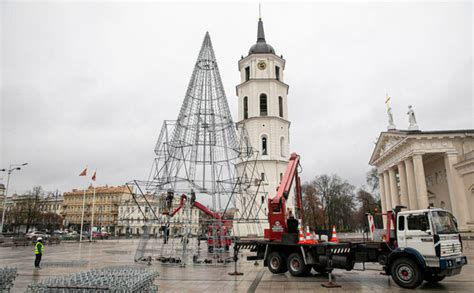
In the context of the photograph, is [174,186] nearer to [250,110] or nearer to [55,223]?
[250,110]

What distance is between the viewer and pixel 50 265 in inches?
749

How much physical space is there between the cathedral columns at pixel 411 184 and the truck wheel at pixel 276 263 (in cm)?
3226

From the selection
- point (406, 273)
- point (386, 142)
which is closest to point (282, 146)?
point (386, 142)

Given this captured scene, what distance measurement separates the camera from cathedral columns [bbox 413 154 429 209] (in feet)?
126

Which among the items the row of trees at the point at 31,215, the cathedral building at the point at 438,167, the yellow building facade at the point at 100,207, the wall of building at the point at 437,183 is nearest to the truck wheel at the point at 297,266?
the cathedral building at the point at 438,167

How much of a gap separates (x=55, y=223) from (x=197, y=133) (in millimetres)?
87107

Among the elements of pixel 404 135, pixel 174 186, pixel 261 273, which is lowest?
pixel 261 273

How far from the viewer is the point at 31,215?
216 ft

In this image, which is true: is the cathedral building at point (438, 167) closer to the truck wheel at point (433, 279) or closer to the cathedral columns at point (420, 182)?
the cathedral columns at point (420, 182)

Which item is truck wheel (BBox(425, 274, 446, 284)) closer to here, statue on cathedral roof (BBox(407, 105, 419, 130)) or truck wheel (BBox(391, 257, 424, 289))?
truck wheel (BBox(391, 257, 424, 289))

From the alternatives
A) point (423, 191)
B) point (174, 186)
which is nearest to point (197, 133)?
point (174, 186)

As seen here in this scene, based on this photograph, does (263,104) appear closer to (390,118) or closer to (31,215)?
(390,118)

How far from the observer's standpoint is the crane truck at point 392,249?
38.6ft

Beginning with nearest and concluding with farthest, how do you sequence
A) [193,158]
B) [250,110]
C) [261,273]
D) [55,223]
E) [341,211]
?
[261,273] < [193,158] < [250,110] < [341,211] < [55,223]
